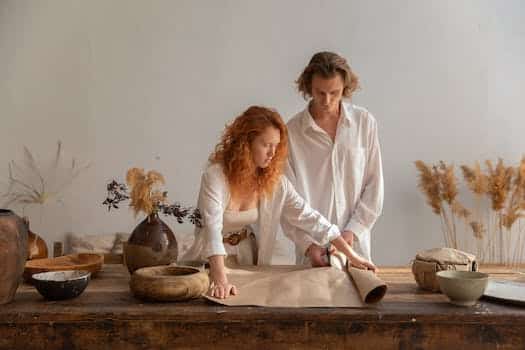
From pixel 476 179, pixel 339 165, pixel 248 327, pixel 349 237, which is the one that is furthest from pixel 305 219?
pixel 476 179

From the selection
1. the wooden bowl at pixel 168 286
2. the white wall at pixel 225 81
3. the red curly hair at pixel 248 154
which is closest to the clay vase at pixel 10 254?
the wooden bowl at pixel 168 286

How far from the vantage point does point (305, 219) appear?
8.50 ft

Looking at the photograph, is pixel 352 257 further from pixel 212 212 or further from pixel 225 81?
pixel 225 81

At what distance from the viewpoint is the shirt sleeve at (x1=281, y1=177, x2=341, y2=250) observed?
2.55 m

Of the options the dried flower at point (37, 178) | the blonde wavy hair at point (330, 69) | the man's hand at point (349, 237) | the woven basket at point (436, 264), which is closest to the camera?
the woven basket at point (436, 264)

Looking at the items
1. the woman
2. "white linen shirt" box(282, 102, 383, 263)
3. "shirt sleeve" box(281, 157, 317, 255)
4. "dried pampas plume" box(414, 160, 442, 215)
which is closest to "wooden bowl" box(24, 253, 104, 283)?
the woman

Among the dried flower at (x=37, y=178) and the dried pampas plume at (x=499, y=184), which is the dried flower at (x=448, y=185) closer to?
the dried pampas plume at (x=499, y=184)

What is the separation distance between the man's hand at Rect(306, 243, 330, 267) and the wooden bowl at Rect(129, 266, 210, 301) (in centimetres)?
65

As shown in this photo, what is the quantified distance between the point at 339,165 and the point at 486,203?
6.98 ft

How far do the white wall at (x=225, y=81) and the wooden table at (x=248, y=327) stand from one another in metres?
2.66

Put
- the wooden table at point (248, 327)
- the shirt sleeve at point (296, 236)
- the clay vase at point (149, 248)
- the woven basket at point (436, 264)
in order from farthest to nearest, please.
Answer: the shirt sleeve at point (296, 236)
the clay vase at point (149, 248)
the woven basket at point (436, 264)
the wooden table at point (248, 327)

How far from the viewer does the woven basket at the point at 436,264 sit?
6.97 ft

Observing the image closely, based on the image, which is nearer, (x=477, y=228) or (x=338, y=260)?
(x=338, y=260)

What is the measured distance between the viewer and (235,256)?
2641 mm
